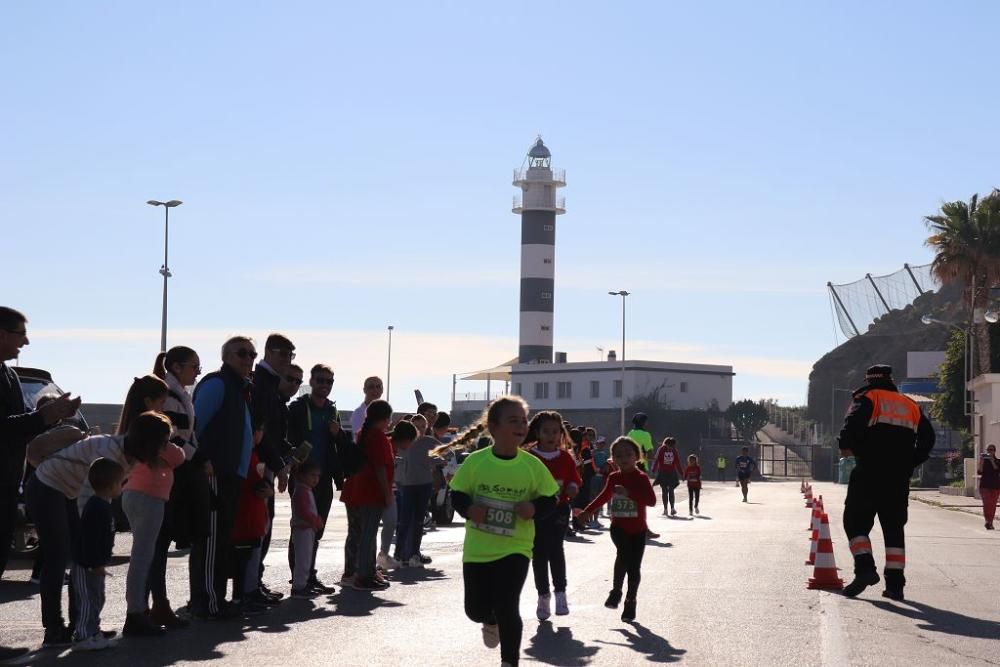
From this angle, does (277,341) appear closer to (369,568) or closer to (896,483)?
(369,568)

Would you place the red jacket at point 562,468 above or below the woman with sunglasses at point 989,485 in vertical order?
above

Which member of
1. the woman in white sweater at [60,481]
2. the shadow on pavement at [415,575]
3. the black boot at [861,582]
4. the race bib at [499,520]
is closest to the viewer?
the race bib at [499,520]

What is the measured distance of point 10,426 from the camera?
26.5ft

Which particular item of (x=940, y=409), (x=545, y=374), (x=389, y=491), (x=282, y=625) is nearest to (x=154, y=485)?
(x=282, y=625)

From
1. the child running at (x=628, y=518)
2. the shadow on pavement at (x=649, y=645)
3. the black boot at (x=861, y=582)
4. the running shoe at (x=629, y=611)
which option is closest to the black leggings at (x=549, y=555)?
the child running at (x=628, y=518)

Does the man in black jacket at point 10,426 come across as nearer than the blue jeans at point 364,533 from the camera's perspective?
Yes

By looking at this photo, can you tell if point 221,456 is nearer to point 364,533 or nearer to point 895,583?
point 364,533

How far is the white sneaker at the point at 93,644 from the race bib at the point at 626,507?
403 cm

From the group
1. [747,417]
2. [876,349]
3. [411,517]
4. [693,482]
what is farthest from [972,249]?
[876,349]

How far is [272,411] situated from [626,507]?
2928 millimetres

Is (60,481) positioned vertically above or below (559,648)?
above

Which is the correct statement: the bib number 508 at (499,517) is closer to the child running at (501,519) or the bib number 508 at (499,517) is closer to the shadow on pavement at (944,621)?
the child running at (501,519)

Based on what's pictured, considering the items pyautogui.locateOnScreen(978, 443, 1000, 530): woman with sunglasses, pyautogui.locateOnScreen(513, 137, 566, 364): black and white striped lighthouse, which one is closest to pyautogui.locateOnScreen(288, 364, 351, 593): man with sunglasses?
pyautogui.locateOnScreen(978, 443, 1000, 530): woman with sunglasses

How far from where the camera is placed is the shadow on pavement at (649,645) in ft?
28.9
